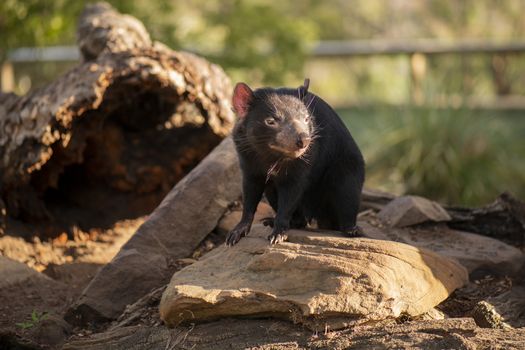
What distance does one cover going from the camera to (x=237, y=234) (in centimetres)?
396

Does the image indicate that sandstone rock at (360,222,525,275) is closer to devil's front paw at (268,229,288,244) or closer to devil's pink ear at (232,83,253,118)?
devil's front paw at (268,229,288,244)

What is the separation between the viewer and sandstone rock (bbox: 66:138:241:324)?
4.15 metres

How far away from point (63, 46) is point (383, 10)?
10.2 metres

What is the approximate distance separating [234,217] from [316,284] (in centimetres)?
149

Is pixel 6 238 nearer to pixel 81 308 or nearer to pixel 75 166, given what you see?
pixel 75 166

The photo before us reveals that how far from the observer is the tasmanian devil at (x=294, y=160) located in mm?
3742

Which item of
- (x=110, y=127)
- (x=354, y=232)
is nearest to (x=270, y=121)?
(x=354, y=232)

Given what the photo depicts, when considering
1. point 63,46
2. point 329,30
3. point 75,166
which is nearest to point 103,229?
point 75,166

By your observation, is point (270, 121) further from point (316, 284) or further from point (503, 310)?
point (503, 310)

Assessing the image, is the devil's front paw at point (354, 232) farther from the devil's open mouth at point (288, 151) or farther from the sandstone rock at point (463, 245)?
the devil's open mouth at point (288, 151)

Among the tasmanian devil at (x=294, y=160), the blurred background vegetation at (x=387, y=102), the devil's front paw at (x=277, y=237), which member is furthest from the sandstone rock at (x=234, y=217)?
the blurred background vegetation at (x=387, y=102)

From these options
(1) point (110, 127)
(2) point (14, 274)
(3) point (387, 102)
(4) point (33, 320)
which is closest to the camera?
(4) point (33, 320)

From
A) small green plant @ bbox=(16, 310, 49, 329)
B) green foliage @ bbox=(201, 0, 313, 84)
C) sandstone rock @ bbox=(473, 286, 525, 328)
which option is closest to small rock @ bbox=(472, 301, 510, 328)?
sandstone rock @ bbox=(473, 286, 525, 328)

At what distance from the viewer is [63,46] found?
1112cm
